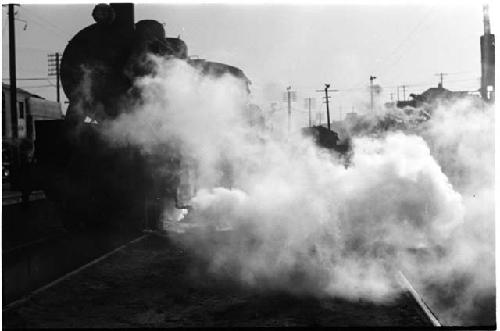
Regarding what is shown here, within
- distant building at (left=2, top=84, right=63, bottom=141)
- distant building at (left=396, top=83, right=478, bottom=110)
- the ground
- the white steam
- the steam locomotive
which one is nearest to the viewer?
the ground

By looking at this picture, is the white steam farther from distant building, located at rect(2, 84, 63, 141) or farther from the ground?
distant building, located at rect(2, 84, 63, 141)

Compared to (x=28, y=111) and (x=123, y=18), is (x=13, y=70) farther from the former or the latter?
(x=123, y=18)

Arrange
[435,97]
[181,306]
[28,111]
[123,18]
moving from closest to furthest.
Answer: [181,306] → [123,18] → [435,97] → [28,111]

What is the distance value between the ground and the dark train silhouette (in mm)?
2838

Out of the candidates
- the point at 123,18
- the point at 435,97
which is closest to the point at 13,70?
the point at 123,18

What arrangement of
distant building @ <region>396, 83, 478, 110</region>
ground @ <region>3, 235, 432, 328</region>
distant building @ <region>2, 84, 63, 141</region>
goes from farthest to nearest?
distant building @ <region>2, 84, 63, 141</region>
distant building @ <region>396, 83, 478, 110</region>
ground @ <region>3, 235, 432, 328</region>

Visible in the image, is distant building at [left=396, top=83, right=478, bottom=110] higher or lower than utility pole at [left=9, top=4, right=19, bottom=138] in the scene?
lower

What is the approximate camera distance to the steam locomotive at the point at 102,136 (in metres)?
11.8

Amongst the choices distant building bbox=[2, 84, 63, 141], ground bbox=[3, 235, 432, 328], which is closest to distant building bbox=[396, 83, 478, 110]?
ground bbox=[3, 235, 432, 328]

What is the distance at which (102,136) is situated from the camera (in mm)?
11773

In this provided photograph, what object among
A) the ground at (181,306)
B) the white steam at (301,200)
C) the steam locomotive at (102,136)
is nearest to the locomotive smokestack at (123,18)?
the steam locomotive at (102,136)

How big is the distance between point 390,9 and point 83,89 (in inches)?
297

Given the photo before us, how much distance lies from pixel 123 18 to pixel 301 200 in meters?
5.96

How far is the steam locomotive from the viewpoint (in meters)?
11.8
